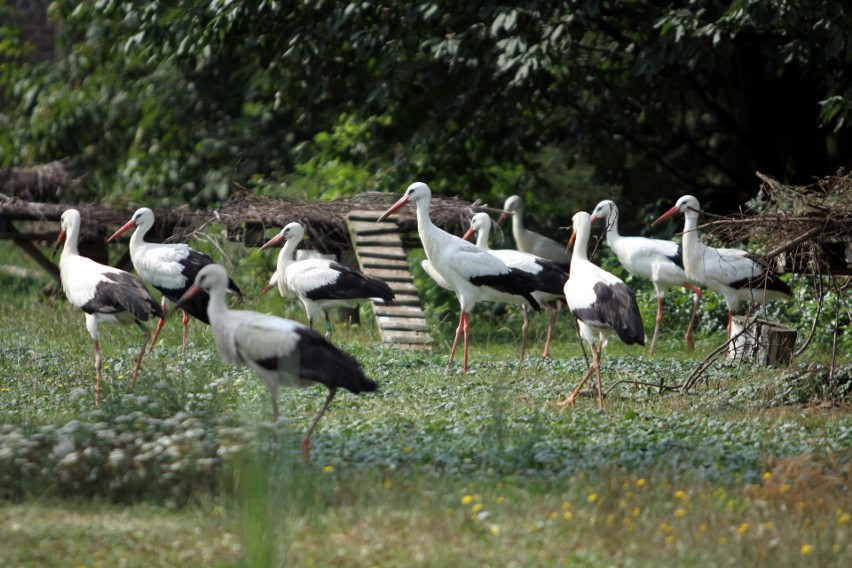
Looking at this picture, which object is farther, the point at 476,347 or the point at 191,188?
the point at 191,188

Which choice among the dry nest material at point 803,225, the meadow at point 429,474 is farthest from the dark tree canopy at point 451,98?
the meadow at point 429,474

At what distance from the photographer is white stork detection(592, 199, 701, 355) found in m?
11.5

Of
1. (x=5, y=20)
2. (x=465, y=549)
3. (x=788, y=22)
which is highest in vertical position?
(x=5, y=20)

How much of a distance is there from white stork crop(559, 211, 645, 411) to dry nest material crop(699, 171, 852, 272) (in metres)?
0.80

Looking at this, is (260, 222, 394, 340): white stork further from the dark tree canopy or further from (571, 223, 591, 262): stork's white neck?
the dark tree canopy

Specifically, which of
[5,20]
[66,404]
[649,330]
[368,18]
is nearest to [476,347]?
[649,330]

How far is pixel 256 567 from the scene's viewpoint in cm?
411

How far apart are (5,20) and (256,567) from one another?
20729 mm

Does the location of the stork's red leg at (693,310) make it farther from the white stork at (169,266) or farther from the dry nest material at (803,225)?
the white stork at (169,266)

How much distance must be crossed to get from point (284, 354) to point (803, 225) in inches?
129

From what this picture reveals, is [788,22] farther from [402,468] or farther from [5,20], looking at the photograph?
[5,20]

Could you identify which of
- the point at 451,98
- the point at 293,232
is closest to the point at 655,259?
the point at 293,232

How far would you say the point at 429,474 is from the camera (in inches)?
230

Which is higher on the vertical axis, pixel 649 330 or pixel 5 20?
pixel 5 20
